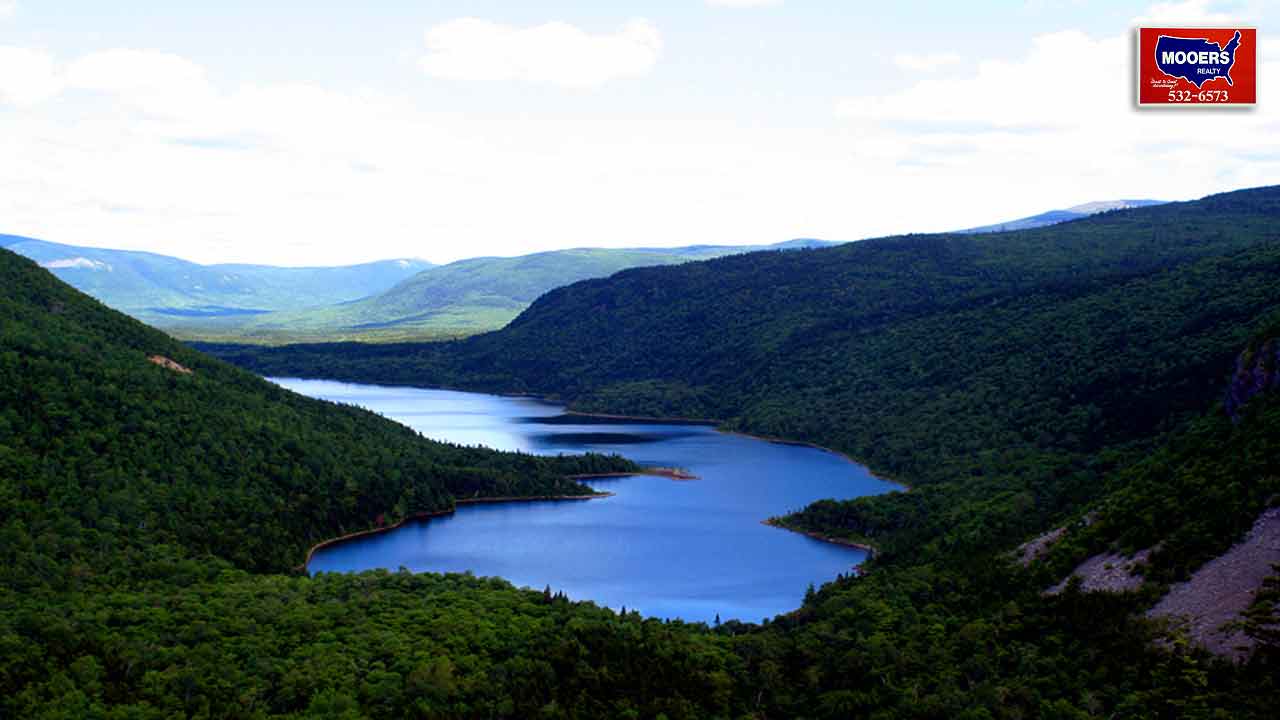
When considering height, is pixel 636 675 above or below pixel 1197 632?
below

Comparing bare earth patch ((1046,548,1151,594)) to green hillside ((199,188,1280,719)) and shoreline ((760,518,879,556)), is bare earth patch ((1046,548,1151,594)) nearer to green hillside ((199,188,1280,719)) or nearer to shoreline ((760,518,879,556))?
green hillside ((199,188,1280,719))

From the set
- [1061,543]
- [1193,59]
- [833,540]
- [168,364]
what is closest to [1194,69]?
[1193,59]

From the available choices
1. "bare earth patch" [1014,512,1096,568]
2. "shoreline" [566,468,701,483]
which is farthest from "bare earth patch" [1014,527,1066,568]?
"shoreline" [566,468,701,483]

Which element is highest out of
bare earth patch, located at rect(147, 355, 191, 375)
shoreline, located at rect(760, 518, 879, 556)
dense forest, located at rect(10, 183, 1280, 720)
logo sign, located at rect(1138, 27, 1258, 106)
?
logo sign, located at rect(1138, 27, 1258, 106)

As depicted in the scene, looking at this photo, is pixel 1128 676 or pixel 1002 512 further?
pixel 1002 512

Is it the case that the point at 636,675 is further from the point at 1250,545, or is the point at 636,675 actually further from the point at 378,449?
the point at 378,449

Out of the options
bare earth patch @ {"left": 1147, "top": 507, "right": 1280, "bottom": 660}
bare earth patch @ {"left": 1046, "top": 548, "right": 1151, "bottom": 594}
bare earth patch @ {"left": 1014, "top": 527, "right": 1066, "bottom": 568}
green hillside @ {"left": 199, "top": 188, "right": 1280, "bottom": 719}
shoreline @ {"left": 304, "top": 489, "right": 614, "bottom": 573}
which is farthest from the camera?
shoreline @ {"left": 304, "top": 489, "right": 614, "bottom": 573}

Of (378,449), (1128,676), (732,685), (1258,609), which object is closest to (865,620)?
(732,685)

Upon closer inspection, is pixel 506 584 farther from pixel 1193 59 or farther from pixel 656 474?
pixel 656 474
